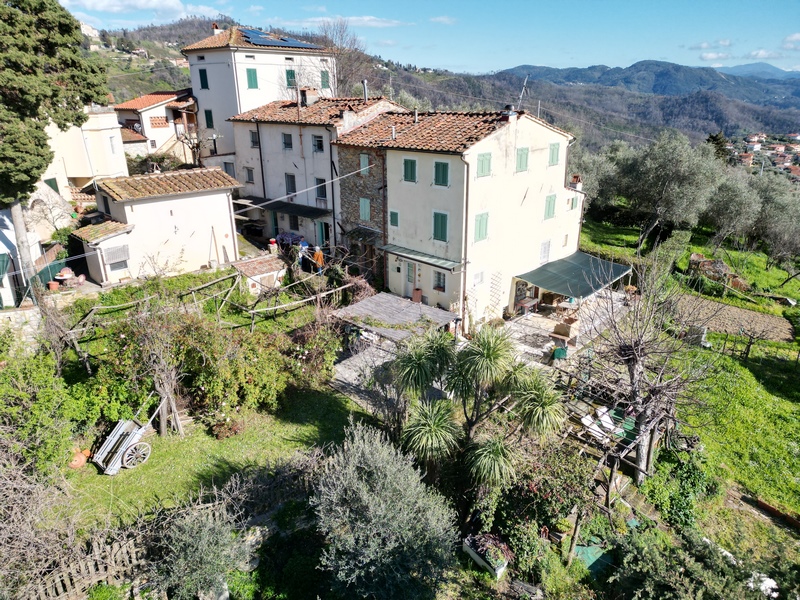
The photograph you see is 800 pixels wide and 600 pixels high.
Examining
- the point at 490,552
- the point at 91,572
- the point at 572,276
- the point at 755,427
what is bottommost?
the point at 755,427

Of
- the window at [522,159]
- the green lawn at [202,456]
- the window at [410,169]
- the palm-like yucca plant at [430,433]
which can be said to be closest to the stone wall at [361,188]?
the window at [410,169]

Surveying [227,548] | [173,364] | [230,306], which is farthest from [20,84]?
[227,548]

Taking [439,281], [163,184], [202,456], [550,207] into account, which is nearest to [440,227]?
[439,281]

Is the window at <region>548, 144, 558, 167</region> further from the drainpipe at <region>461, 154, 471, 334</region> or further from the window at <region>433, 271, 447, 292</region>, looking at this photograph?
the window at <region>433, 271, 447, 292</region>

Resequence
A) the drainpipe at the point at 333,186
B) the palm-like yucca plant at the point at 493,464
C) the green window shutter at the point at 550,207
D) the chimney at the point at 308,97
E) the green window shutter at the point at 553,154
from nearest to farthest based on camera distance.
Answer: the palm-like yucca plant at the point at 493,464 < the green window shutter at the point at 553,154 < the green window shutter at the point at 550,207 < the drainpipe at the point at 333,186 < the chimney at the point at 308,97

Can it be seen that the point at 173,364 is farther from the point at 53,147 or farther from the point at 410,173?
the point at 53,147

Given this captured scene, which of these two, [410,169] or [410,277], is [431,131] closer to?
[410,169]

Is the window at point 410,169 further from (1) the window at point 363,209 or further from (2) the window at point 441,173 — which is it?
(1) the window at point 363,209
